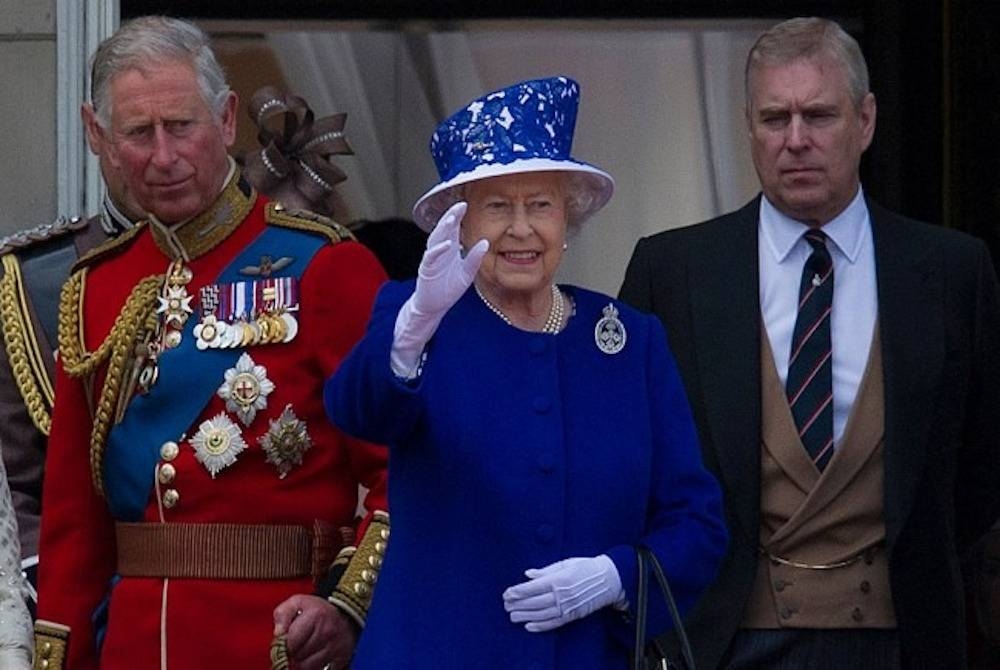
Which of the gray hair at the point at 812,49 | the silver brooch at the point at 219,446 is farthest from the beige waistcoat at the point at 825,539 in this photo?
the silver brooch at the point at 219,446

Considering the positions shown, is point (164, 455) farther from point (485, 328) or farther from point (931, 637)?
point (931, 637)

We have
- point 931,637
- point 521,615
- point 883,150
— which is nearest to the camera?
point 521,615

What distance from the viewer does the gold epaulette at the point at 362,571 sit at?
4824 mm

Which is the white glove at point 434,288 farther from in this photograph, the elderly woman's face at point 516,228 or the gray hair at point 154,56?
the gray hair at point 154,56

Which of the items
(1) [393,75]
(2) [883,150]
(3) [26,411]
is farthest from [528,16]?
(3) [26,411]

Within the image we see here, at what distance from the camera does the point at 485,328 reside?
4.49 meters

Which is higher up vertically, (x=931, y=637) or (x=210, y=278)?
(x=210, y=278)

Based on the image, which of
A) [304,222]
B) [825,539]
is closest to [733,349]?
[825,539]

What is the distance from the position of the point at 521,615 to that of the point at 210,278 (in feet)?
3.39

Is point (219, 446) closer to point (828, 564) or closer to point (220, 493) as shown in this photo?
point (220, 493)

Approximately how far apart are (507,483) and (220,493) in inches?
29.4

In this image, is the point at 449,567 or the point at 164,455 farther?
the point at 164,455

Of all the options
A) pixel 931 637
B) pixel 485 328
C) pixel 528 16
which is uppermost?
pixel 528 16

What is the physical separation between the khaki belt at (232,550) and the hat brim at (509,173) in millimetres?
652
